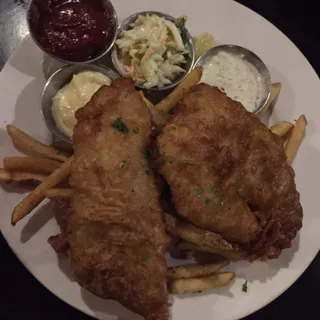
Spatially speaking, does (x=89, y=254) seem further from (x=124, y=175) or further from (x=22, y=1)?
(x=22, y=1)

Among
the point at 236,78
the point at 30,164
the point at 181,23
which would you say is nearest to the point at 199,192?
the point at 30,164

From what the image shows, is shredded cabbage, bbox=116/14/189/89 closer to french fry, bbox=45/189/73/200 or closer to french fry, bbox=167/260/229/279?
french fry, bbox=45/189/73/200

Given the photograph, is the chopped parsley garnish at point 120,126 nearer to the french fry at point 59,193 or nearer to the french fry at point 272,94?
the french fry at point 59,193

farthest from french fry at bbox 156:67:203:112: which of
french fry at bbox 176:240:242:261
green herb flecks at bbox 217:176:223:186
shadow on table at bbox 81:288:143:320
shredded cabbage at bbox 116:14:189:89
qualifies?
shadow on table at bbox 81:288:143:320

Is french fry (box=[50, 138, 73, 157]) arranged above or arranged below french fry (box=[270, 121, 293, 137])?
above

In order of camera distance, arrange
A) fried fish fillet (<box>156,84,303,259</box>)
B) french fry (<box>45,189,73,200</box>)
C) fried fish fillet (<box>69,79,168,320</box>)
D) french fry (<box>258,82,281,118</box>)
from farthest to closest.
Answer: french fry (<box>258,82,281,118</box>) → french fry (<box>45,189,73,200</box>) → fried fish fillet (<box>156,84,303,259</box>) → fried fish fillet (<box>69,79,168,320</box>)

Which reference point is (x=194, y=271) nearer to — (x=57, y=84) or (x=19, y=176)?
(x=19, y=176)

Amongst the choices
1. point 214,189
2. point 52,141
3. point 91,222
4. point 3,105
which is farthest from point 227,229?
point 3,105
